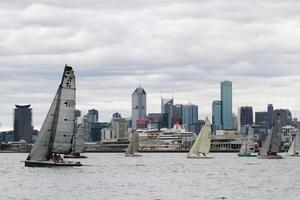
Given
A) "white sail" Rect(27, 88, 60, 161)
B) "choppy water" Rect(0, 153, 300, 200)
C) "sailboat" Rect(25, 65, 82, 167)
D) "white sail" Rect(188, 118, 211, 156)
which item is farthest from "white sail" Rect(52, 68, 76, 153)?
"white sail" Rect(188, 118, 211, 156)

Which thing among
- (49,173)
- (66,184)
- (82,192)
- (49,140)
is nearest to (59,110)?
(49,140)

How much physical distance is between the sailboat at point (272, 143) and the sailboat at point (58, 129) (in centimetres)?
8093

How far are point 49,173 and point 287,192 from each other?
30.0 meters

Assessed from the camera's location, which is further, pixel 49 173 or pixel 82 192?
pixel 49 173

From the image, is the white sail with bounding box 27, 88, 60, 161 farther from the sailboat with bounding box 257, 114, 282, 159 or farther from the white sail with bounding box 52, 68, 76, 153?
the sailboat with bounding box 257, 114, 282, 159

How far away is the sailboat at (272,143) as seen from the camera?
17475 cm

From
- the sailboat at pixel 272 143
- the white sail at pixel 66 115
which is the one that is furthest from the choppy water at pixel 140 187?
the sailboat at pixel 272 143

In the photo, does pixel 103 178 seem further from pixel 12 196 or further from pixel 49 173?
pixel 12 196

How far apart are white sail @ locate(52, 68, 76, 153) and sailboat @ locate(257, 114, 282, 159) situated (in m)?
80.6

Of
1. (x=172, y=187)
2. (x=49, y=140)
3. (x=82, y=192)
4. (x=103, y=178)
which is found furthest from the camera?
(x=49, y=140)

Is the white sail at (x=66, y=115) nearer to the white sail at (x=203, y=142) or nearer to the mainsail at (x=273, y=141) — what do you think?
the mainsail at (x=273, y=141)

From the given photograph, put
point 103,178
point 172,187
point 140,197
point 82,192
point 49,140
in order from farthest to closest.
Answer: point 49,140, point 103,178, point 172,187, point 82,192, point 140,197

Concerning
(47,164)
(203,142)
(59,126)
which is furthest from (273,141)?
(47,164)

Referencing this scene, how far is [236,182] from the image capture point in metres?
85.8
